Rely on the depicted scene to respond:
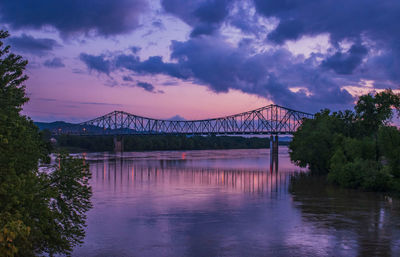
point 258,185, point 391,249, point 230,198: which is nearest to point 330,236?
point 391,249

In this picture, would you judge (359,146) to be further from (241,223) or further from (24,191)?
(24,191)

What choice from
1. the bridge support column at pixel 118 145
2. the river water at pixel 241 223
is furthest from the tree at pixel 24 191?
the bridge support column at pixel 118 145

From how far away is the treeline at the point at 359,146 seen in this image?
38531 mm

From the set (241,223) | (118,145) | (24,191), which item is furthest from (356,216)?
(118,145)

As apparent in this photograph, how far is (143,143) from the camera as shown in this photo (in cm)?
18150

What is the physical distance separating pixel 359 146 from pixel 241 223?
24425mm

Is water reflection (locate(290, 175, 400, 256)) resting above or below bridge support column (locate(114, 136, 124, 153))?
below

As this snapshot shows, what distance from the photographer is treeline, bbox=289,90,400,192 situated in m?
38.5

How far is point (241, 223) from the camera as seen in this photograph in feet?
82.5

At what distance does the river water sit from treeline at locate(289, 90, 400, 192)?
101 inches

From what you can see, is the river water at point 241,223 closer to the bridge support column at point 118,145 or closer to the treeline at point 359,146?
the treeline at point 359,146

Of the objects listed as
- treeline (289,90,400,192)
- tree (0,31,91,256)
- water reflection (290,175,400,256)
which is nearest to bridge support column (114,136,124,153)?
treeline (289,90,400,192)

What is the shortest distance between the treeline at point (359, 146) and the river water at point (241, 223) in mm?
2566

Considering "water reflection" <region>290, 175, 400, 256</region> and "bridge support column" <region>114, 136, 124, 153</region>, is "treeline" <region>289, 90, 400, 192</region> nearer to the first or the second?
"water reflection" <region>290, 175, 400, 256</region>
